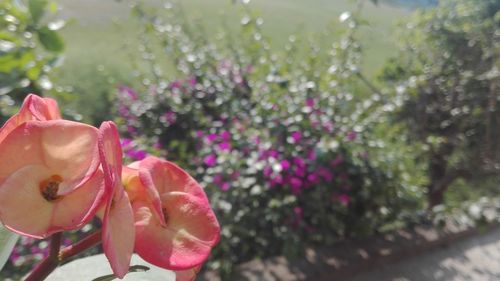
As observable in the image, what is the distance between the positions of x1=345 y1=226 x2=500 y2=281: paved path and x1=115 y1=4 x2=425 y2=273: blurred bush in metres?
0.24

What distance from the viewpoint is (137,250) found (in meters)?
0.36

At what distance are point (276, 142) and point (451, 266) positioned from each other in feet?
4.60

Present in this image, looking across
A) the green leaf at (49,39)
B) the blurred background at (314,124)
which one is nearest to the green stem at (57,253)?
the green leaf at (49,39)

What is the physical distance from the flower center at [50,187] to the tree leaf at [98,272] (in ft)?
0.55

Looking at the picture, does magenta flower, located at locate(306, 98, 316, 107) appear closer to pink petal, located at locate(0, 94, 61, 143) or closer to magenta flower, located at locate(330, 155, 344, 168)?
magenta flower, located at locate(330, 155, 344, 168)

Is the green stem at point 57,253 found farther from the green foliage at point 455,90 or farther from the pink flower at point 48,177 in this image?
the green foliage at point 455,90

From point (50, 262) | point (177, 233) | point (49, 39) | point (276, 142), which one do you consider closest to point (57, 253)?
point (50, 262)

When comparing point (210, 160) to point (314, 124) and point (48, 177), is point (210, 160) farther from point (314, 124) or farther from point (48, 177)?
point (48, 177)

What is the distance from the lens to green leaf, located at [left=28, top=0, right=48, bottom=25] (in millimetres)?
1351

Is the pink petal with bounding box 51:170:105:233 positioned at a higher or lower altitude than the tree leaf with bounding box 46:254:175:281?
higher

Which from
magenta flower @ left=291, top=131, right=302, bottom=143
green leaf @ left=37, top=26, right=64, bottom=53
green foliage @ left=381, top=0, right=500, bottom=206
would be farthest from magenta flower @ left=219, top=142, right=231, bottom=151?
green foliage @ left=381, top=0, right=500, bottom=206

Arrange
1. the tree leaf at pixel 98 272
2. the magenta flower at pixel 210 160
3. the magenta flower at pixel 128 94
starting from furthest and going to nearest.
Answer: the magenta flower at pixel 128 94 < the magenta flower at pixel 210 160 < the tree leaf at pixel 98 272

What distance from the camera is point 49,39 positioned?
1.39 metres

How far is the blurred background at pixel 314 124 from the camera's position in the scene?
7.37 feet
